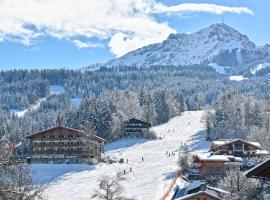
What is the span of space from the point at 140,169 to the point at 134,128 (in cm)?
5598

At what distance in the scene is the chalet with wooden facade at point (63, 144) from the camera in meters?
125

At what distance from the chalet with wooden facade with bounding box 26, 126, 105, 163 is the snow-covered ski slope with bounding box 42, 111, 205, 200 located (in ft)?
20.7

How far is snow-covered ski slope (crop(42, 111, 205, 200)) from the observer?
86750 mm

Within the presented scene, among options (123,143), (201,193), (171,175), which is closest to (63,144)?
(123,143)

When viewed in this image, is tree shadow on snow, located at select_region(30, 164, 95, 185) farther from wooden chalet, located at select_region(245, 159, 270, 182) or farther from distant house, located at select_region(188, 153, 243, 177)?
wooden chalet, located at select_region(245, 159, 270, 182)

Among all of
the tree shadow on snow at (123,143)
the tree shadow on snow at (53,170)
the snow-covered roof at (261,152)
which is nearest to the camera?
the tree shadow on snow at (53,170)

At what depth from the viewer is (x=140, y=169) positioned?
108 m

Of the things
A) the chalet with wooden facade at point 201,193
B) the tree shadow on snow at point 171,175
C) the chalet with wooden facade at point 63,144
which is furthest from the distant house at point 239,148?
the chalet with wooden facade at point 201,193

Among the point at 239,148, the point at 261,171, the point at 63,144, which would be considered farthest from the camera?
the point at 63,144

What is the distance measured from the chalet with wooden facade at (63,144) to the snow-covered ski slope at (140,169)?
6.31 m

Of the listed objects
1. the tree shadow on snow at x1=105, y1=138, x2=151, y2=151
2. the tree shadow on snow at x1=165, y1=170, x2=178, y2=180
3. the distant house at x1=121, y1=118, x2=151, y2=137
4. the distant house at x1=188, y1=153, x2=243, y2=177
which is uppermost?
the distant house at x1=121, y1=118, x2=151, y2=137

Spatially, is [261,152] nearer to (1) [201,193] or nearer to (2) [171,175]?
(2) [171,175]

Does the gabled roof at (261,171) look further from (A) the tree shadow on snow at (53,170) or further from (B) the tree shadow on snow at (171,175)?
(A) the tree shadow on snow at (53,170)

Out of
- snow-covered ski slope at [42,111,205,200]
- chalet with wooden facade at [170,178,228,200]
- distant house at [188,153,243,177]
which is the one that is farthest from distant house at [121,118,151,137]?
chalet with wooden facade at [170,178,228,200]
